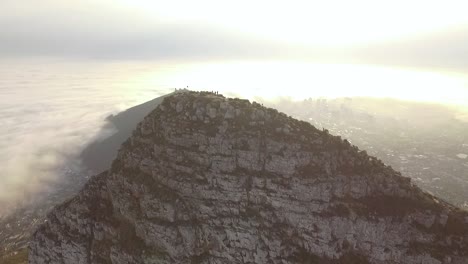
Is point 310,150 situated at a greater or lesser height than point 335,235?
greater

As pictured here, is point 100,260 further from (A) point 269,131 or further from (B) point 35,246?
(A) point 269,131

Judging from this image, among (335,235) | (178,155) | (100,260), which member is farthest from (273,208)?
(100,260)

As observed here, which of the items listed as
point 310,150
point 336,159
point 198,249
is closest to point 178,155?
point 198,249

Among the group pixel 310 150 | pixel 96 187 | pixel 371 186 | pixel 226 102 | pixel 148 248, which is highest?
pixel 226 102

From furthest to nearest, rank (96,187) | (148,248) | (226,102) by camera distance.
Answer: (96,187), (226,102), (148,248)

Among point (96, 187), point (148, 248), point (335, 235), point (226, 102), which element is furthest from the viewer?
point (96, 187)

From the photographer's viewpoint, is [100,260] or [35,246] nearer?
[100,260]
